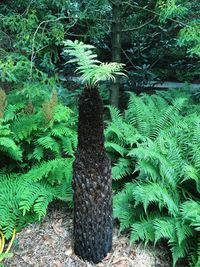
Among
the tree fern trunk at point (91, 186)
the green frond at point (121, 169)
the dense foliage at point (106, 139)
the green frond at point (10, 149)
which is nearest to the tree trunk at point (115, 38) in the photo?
the dense foliage at point (106, 139)

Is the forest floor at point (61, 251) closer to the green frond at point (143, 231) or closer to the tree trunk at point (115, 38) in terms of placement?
the green frond at point (143, 231)

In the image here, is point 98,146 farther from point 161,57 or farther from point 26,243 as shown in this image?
point 161,57

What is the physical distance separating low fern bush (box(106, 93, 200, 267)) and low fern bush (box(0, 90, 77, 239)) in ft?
1.84

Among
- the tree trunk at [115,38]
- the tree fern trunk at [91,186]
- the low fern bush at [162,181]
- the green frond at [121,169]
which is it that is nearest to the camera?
the tree fern trunk at [91,186]

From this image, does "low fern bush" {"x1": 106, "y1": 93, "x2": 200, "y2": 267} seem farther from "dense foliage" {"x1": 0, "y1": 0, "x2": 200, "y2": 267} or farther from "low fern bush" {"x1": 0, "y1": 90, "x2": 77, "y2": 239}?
"low fern bush" {"x1": 0, "y1": 90, "x2": 77, "y2": 239}

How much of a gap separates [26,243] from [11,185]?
63 cm

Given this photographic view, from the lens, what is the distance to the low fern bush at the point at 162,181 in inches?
118

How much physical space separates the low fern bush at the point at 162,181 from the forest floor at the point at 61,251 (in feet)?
0.45

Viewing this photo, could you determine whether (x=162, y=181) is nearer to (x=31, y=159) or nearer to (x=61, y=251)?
(x=61, y=251)

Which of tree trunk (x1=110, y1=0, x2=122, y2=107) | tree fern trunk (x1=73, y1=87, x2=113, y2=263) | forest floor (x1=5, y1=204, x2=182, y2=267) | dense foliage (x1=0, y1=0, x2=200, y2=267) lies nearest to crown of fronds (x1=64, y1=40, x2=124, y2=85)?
dense foliage (x1=0, y1=0, x2=200, y2=267)

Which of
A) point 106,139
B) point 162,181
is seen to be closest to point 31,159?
point 106,139

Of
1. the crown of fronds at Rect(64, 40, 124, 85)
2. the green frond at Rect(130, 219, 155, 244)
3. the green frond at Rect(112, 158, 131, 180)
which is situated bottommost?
the green frond at Rect(130, 219, 155, 244)

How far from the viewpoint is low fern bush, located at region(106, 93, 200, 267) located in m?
2.99

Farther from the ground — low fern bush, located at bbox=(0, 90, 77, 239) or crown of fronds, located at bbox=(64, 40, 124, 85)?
crown of fronds, located at bbox=(64, 40, 124, 85)
